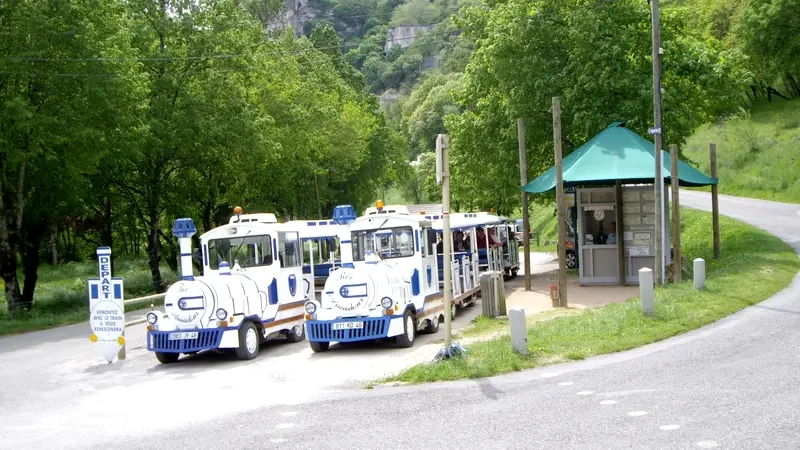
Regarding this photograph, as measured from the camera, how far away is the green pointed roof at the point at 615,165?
24.1 metres

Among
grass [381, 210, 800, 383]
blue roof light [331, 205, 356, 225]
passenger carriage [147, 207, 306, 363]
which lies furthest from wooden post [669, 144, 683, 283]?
passenger carriage [147, 207, 306, 363]

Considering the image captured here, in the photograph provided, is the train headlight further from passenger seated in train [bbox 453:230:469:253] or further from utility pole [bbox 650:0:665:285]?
utility pole [bbox 650:0:665:285]

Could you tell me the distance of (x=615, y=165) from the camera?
24531 millimetres

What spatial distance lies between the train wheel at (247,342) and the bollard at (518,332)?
558 cm

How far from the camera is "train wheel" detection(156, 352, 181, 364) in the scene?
58.1 ft

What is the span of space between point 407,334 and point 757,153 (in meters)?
41.8

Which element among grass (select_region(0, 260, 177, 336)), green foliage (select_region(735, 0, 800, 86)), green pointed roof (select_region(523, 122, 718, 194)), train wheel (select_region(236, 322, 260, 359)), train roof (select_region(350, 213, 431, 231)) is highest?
green foliage (select_region(735, 0, 800, 86))

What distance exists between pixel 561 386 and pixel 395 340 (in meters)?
6.48

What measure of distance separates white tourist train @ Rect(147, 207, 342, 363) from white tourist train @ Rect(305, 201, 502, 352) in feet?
4.12

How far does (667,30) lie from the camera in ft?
104

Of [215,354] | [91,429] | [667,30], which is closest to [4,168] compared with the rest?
[215,354]

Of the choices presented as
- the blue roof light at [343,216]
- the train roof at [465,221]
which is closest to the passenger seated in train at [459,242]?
the train roof at [465,221]

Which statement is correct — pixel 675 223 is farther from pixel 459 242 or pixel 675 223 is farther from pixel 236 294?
pixel 236 294

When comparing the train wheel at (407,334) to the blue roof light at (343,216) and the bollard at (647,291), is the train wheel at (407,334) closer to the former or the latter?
the blue roof light at (343,216)
